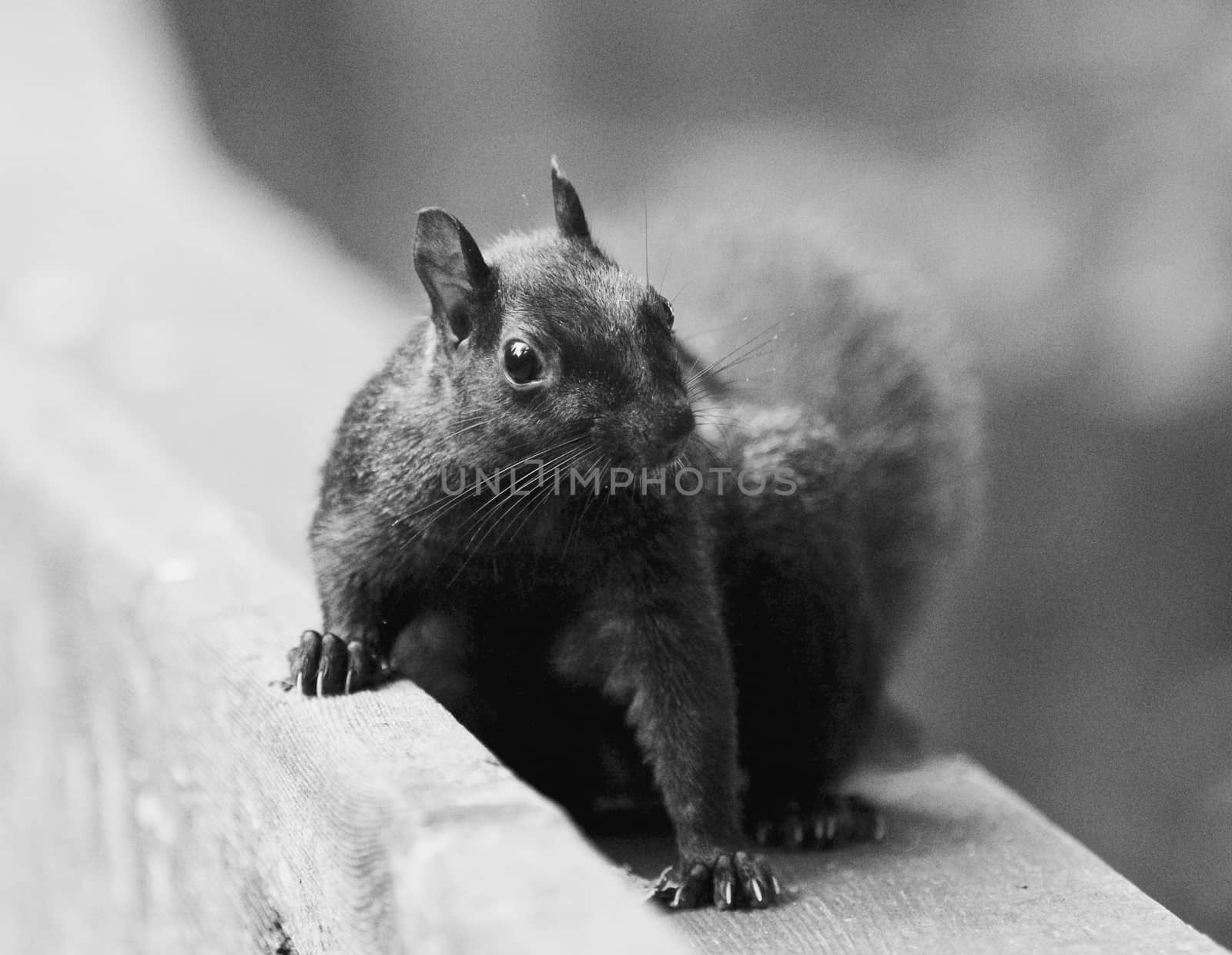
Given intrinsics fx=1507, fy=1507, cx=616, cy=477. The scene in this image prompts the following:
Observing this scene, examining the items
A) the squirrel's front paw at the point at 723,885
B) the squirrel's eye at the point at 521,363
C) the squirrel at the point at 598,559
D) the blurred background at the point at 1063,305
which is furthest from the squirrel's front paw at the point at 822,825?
the blurred background at the point at 1063,305

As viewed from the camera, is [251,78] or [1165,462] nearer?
[1165,462]

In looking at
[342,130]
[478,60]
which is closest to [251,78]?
[342,130]

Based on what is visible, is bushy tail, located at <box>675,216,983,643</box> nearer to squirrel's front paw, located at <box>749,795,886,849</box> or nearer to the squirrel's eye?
squirrel's front paw, located at <box>749,795,886,849</box>

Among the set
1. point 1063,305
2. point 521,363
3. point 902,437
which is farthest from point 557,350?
point 1063,305

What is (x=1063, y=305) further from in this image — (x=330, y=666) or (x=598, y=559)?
(x=330, y=666)

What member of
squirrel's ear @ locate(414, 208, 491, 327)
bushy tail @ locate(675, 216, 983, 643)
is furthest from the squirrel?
bushy tail @ locate(675, 216, 983, 643)

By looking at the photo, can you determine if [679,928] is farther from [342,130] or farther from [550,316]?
[342,130]
